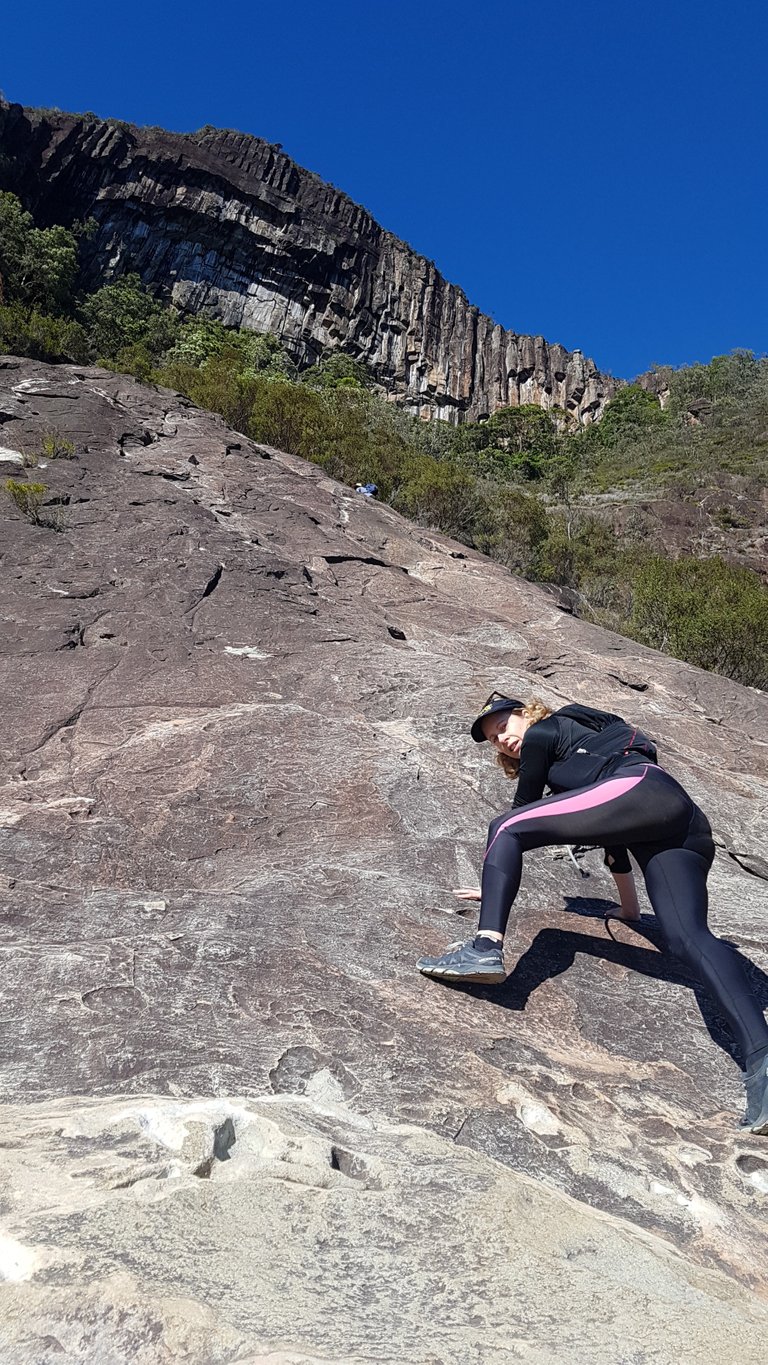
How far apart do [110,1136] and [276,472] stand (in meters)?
13.7

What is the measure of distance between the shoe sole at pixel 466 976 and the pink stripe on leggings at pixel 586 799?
0.52m

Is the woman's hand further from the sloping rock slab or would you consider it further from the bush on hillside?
the bush on hillside

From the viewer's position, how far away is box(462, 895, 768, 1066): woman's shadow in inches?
140

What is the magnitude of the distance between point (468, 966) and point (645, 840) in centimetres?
91

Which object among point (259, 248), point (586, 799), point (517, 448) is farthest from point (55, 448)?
point (259, 248)

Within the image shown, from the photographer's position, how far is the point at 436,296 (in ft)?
305

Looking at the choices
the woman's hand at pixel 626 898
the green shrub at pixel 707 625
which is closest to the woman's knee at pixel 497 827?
the woman's hand at pixel 626 898

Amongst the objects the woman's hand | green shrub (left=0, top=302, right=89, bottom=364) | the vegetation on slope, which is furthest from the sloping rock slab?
green shrub (left=0, top=302, right=89, bottom=364)

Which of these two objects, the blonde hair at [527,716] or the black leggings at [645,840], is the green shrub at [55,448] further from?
the black leggings at [645,840]

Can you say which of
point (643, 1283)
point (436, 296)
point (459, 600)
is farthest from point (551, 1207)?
point (436, 296)

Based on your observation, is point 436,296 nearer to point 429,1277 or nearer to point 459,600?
point 459,600

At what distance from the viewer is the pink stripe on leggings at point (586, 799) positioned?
3404mm

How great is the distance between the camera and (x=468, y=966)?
11.2 feet

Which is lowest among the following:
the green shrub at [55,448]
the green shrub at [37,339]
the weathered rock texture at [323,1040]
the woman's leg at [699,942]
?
the weathered rock texture at [323,1040]
